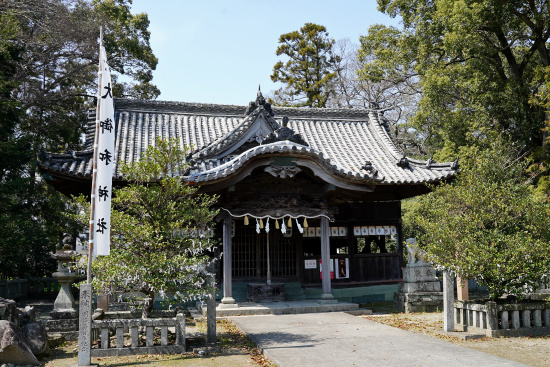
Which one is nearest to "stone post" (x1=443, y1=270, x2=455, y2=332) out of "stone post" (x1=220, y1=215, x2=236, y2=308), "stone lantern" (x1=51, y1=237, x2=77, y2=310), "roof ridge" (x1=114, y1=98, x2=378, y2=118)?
"stone post" (x1=220, y1=215, x2=236, y2=308)

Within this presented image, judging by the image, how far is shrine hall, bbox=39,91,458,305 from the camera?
44.8 ft

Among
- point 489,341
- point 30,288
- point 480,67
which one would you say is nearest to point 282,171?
point 489,341

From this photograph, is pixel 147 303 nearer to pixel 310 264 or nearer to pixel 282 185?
pixel 282 185

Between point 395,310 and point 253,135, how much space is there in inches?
291

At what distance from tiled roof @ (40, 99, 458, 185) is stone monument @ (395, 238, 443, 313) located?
2838mm

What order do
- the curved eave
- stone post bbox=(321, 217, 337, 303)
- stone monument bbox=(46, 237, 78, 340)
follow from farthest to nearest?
stone post bbox=(321, 217, 337, 303), the curved eave, stone monument bbox=(46, 237, 78, 340)

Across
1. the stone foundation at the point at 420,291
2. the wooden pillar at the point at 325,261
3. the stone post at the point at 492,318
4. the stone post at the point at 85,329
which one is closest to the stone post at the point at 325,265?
the wooden pillar at the point at 325,261

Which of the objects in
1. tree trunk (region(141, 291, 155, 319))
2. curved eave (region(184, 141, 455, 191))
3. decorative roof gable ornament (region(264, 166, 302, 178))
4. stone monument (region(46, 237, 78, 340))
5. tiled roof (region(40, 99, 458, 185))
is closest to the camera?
tree trunk (region(141, 291, 155, 319))

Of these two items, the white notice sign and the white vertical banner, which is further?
the white notice sign

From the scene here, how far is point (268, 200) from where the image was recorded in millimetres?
14594

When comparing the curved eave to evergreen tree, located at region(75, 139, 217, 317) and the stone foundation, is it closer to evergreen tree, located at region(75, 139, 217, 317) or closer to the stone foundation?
the stone foundation

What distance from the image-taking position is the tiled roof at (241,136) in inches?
526

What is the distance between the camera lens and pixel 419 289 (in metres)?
14.1

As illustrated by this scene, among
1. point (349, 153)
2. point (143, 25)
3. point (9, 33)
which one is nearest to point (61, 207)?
point (9, 33)
